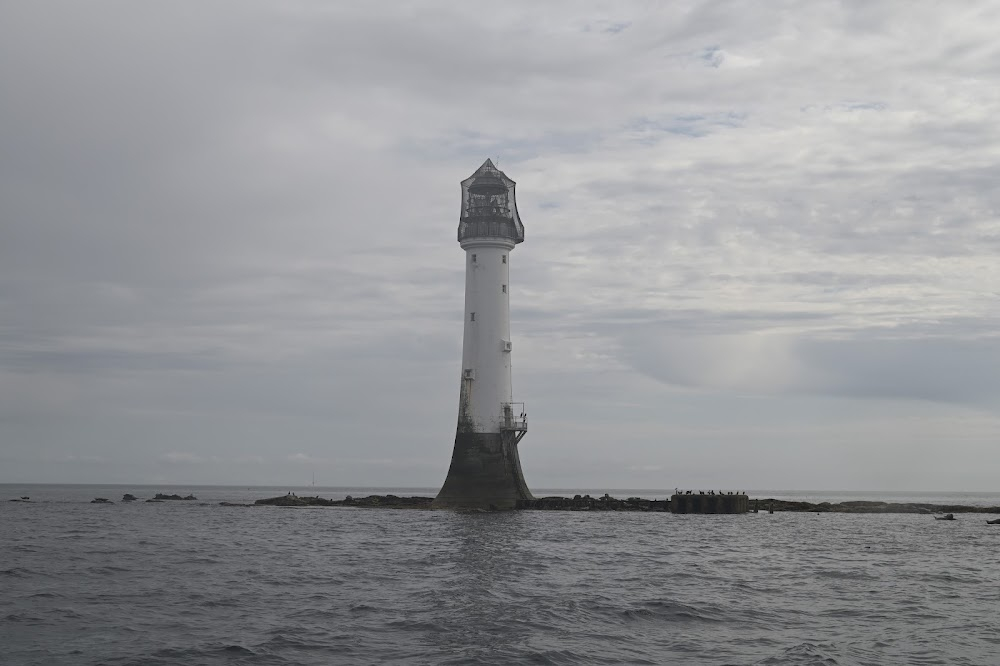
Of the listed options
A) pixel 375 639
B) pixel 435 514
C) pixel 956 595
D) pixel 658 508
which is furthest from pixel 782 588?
pixel 658 508

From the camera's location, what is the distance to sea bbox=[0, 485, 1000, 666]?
18.5 metres

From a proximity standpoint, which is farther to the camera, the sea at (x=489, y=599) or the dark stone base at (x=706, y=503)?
the dark stone base at (x=706, y=503)

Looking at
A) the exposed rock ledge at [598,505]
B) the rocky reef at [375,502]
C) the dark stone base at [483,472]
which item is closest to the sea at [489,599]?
the dark stone base at [483,472]

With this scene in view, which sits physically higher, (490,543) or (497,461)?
(497,461)

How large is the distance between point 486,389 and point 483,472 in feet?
17.0

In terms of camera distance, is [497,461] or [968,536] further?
[497,461]

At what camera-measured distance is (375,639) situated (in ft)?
63.7

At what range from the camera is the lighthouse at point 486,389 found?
60.9 meters

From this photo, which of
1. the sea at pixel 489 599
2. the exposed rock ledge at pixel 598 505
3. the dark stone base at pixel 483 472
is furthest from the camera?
the exposed rock ledge at pixel 598 505

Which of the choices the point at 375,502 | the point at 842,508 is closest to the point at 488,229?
the point at 375,502

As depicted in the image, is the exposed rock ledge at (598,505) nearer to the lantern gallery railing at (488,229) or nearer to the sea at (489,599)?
the lantern gallery railing at (488,229)

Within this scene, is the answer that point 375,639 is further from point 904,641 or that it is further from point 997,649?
point 997,649

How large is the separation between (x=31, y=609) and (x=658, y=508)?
2385 inches

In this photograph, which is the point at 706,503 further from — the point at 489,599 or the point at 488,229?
the point at 489,599
